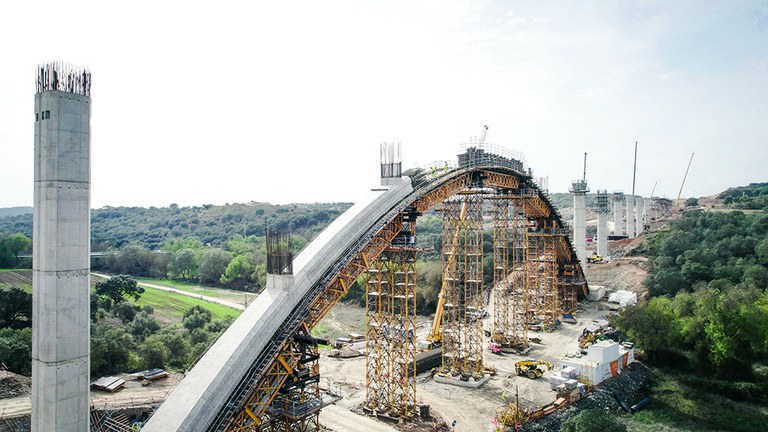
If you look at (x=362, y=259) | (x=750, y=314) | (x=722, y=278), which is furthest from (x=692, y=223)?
(x=362, y=259)

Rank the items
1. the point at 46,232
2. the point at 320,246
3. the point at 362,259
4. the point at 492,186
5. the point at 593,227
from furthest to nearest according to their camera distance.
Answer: the point at 593,227 < the point at 492,186 < the point at 362,259 < the point at 320,246 < the point at 46,232

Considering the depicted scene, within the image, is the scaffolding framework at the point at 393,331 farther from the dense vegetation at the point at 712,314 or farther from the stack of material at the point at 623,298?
the stack of material at the point at 623,298

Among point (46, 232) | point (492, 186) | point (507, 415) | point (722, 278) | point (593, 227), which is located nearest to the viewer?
point (46, 232)

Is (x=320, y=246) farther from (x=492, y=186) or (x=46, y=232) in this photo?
(x=492, y=186)

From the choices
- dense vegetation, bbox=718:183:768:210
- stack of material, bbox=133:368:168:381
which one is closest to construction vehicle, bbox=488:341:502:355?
stack of material, bbox=133:368:168:381

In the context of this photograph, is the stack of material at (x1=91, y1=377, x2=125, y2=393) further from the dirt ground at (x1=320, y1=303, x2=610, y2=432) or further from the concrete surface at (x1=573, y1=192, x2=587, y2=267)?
the concrete surface at (x1=573, y1=192, x2=587, y2=267)
